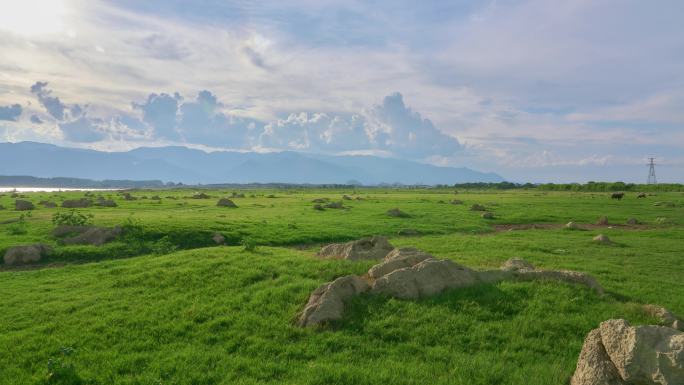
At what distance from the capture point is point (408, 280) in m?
14.9

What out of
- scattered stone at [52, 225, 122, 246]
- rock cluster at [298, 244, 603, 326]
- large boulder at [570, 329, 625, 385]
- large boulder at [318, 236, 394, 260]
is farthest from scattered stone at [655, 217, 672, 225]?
scattered stone at [52, 225, 122, 246]

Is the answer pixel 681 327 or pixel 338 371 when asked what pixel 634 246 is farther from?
pixel 338 371

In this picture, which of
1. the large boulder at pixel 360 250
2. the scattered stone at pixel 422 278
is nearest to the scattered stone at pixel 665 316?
the scattered stone at pixel 422 278

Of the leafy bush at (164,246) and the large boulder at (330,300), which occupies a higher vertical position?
the large boulder at (330,300)

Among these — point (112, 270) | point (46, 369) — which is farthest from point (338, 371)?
point (112, 270)

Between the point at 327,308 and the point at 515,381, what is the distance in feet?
19.0

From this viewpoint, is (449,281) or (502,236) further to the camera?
(502,236)

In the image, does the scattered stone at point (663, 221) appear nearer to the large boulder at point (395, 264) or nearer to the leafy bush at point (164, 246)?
the large boulder at point (395, 264)

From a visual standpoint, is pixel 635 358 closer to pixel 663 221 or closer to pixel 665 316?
pixel 665 316

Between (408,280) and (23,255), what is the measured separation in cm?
2639

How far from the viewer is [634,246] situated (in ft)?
105

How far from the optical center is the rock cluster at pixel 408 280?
44.4ft

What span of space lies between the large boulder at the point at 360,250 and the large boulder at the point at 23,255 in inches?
780

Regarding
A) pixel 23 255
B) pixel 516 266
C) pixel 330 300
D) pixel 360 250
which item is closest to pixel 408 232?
pixel 360 250
